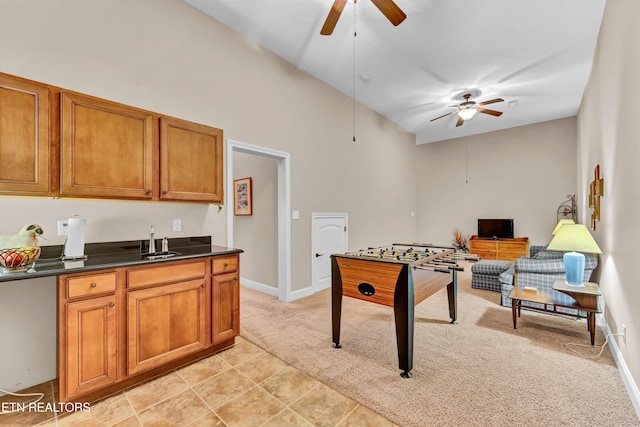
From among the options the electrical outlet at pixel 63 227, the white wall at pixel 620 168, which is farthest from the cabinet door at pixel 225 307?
the white wall at pixel 620 168

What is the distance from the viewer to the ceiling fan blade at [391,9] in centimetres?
221

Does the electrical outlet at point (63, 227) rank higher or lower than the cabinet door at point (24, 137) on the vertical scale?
lower

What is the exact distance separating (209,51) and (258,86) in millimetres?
691

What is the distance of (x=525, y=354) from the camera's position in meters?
2.49

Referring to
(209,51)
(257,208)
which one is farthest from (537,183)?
(209,51)

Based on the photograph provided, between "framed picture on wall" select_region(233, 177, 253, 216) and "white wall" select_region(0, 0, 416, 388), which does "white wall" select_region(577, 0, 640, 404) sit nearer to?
"white wall" select_region(0, 0, 416, 388)

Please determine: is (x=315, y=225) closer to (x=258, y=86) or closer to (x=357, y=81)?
(x=258, y=86)

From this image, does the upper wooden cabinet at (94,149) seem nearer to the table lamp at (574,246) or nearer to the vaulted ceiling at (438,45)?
the vaulted ceiling at (438,45)

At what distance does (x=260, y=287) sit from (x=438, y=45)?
4.23 m

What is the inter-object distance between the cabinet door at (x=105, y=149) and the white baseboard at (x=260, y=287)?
2.44 m

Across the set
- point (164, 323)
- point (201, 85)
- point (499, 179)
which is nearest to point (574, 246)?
point (164, 323)

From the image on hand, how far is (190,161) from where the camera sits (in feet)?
8.81

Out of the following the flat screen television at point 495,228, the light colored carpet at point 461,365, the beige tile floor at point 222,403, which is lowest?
the beige tile floor at point 222,403

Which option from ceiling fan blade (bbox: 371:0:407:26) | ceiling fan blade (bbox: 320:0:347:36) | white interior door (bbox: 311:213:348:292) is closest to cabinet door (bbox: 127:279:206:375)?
white interior door (bbox: 311:213:348:292)
